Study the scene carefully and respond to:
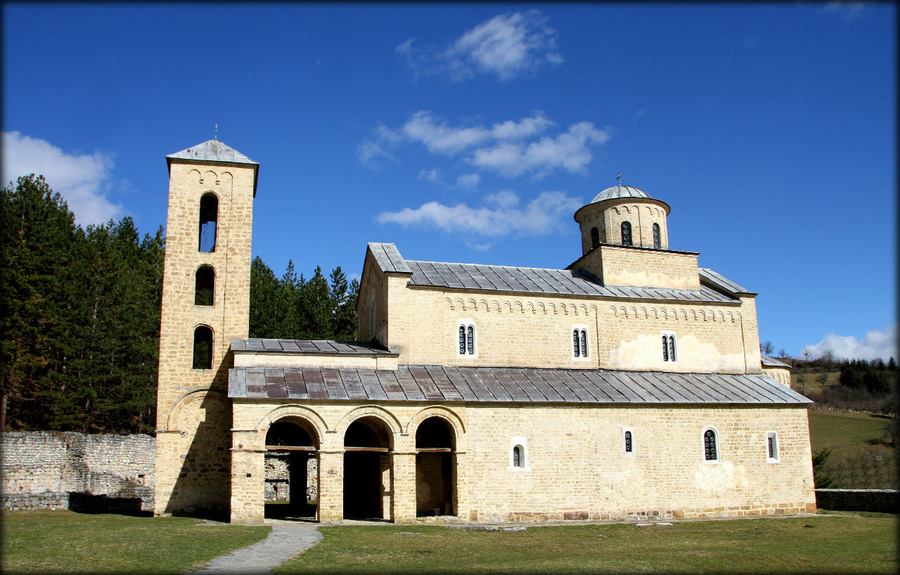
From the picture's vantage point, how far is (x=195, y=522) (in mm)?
18766

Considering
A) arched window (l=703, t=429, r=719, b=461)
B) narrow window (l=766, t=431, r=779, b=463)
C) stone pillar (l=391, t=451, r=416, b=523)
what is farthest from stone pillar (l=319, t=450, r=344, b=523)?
narrow window (l=766, t=431, r=779, b=463)

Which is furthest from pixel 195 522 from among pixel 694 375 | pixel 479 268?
pixel 694 375

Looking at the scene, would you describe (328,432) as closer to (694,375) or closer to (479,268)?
(479,268)

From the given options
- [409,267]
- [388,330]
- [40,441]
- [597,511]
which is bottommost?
[597,511]

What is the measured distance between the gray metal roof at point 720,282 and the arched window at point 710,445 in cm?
718

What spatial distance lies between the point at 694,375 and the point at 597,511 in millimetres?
7749

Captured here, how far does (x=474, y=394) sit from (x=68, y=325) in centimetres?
1953

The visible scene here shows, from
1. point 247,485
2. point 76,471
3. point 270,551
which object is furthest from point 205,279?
point 270,551

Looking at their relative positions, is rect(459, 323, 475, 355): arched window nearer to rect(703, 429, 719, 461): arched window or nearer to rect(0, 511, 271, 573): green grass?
rect(703, 429, 719, 461): arched window

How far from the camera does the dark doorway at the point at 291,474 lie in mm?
21828

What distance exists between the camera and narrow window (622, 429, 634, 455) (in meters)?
22.2

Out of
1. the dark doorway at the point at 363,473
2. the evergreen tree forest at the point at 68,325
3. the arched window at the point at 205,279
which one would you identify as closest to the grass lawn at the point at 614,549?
the dark doorway at the point at 363,473

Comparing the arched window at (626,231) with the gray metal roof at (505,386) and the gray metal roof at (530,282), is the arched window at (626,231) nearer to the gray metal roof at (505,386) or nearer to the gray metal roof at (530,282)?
the gray metal roof at (530,282)

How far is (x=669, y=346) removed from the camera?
26.4 meters
